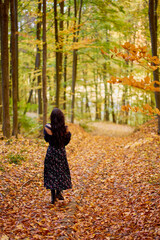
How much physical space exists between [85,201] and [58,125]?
210cm

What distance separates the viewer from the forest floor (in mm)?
4105

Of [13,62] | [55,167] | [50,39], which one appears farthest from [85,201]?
[50,39]

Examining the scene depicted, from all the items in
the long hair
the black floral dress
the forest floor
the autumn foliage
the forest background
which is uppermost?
the forest background

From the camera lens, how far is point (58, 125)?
5.11 metres

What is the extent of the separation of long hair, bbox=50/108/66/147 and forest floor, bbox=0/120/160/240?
61.8 inches

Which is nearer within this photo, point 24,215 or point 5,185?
point 24,215

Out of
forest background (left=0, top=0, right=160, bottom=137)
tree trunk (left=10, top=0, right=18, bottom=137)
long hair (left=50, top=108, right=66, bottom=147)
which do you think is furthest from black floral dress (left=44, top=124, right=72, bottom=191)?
tree trunk (left=10, top=0, right=18, bottom=137)

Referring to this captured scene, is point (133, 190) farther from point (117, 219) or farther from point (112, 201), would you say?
point (117, 219)

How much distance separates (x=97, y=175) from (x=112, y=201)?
7.17 feet

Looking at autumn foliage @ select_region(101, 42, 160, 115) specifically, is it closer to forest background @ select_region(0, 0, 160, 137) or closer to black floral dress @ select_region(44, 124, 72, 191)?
black floral dress @ select_region(44, 124, 72, 191)

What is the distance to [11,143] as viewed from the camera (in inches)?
385

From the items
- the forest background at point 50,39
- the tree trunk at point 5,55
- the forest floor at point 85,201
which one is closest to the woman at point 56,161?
the forest floor at point 85,201

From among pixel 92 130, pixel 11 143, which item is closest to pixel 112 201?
pixel 11 143

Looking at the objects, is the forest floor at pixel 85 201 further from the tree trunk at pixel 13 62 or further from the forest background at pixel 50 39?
the forest background at pixel 50 39
